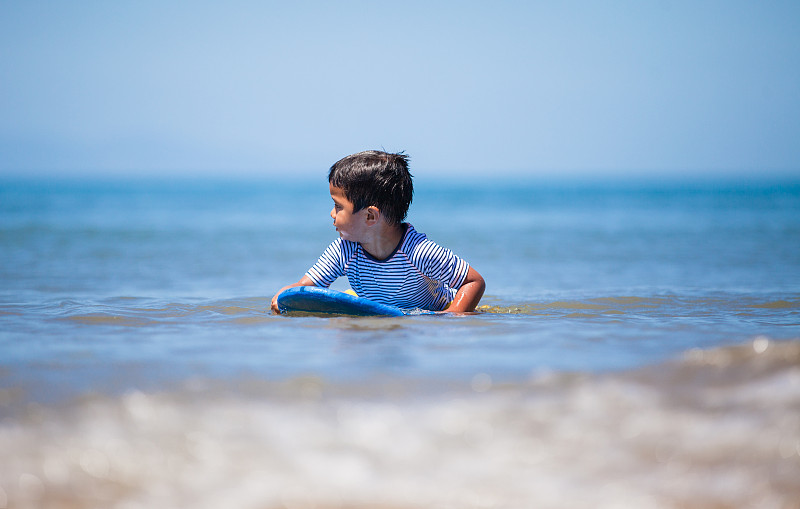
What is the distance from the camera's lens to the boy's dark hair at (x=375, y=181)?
445 cm

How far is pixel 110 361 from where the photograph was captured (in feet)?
9.71

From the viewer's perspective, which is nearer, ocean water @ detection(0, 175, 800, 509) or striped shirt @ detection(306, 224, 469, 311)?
ocean water @ detection(0, 175, 800, 509)

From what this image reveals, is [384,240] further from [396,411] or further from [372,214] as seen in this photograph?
[396,411]

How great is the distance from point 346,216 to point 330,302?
62 cm

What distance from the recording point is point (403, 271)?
4.57 meters

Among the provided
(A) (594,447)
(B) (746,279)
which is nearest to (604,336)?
(A) (594,447)

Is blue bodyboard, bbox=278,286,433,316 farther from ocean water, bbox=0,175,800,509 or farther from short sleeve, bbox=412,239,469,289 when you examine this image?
short sleeve, bbox=412,239,469,289

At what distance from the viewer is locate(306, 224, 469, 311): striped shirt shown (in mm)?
4496

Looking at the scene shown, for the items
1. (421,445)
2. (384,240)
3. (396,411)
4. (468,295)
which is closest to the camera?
(421,445)

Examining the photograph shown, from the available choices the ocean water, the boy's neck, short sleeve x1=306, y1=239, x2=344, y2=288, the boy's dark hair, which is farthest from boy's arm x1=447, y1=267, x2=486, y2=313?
short sleeve x1=306, y1=239, x2=344, y2=288

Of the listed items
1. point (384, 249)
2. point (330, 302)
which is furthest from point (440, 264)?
point (330, 302)

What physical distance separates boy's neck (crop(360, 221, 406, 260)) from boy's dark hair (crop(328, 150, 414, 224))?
6 centimetres

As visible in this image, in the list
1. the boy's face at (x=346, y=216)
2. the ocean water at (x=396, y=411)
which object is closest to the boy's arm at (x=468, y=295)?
the ocean water at (x=396, y=411)

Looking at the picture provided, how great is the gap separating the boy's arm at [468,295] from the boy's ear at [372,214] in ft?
2.24
